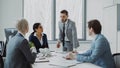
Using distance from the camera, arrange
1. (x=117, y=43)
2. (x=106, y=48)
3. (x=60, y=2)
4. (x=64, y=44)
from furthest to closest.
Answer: (x=60, y=2) < (x=117, y=43) < (x=64, y=44) < (x=106, y=48)

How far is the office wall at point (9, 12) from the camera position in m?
6.05

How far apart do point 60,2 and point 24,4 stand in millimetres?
1093

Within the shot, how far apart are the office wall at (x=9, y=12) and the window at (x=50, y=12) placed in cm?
25

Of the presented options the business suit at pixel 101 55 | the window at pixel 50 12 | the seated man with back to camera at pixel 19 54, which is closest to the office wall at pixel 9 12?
the window at pixel 50 12

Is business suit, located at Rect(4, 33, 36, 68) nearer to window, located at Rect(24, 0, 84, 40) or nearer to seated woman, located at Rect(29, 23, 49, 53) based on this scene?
seated woman, located at Rect(29, 23, 49, 53)

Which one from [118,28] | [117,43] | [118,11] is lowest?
[117,43]

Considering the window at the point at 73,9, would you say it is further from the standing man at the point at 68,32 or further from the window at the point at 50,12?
the standing man at the point at 68,32

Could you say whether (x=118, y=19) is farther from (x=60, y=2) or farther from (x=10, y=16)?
(x=10, y=16)

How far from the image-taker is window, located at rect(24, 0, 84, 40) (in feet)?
20.9

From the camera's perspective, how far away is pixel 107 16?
6098mm

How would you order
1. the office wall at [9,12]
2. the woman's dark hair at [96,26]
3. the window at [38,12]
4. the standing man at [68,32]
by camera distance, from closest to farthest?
the woman's dark hair at [96,26], the standing man at [68,32], the office wall at [9,12], the window at [38,12]

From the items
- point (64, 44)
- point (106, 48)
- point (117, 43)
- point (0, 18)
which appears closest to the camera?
point (106, 48)

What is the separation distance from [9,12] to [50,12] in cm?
122

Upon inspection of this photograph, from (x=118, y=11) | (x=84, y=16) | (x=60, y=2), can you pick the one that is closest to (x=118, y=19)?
(x=118, y=11)
